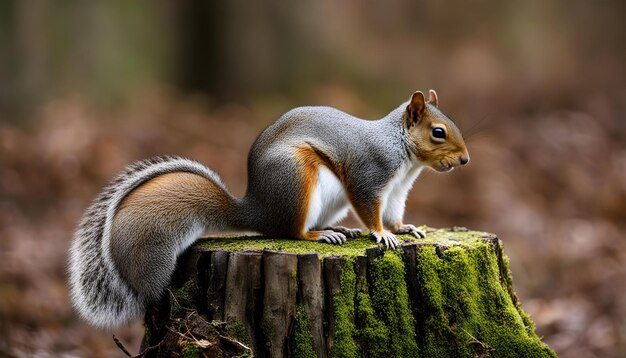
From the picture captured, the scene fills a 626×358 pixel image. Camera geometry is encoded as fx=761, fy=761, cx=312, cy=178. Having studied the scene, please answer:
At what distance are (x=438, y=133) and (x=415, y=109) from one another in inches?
6.3

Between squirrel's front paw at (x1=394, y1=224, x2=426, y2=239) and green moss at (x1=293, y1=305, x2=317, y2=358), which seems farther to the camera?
squirrel's front paw at (x1=394, y1=224, x2=426, y2=239)

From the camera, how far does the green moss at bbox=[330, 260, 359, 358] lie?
3059mm

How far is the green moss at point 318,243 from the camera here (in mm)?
3234

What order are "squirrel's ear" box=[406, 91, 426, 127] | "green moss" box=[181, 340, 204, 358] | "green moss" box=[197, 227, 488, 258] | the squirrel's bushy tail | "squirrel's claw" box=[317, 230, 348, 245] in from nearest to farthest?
"green moss" box=[181, 340, 204, 358]
"green moss" box=[197, 227, 488, 258]
the squirrel's bushy tail
"squirrel's claw" box=[317, 230, 348, 245]
"squirrel's ear" box=[406, 91, 426, 127]

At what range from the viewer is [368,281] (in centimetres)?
316

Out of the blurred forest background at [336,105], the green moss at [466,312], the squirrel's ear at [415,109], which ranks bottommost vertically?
the green moss at [466,312]

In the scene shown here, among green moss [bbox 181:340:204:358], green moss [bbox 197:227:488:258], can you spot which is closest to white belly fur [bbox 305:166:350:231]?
green moss [bbox 197:227:488:258]

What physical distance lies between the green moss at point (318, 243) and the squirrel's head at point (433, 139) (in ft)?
1.14

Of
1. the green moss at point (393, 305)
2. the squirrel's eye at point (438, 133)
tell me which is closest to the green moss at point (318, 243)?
the green moss at point (393, 305)

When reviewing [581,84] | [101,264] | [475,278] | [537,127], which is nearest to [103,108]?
[537,127]

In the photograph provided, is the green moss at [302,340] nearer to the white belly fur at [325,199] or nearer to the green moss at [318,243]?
the green moss at [318,243]

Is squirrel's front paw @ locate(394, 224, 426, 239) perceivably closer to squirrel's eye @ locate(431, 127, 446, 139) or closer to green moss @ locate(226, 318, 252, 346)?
squirrel's eye @ locate(431, 127, 446, 139)

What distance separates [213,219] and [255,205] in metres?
0.20

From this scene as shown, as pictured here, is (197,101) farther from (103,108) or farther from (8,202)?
Answer: (8,202)
